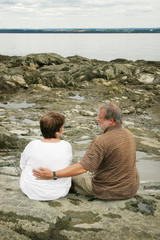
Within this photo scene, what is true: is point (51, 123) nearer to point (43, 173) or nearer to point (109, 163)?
point (43, 173)

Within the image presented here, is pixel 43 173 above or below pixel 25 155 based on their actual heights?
below

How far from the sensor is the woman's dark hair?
323cm

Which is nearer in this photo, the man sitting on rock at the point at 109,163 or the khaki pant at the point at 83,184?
the man sitting on rock at the point at 109,163

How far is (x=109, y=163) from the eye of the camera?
338 cm

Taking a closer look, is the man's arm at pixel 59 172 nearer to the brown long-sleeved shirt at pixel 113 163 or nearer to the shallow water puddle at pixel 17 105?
the brown long-sleeved shirt at pixel 113 163

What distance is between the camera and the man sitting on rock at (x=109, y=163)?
3.23 metres

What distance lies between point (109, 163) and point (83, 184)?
576 millimetres

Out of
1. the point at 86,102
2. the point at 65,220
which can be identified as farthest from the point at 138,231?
the point at 86,102

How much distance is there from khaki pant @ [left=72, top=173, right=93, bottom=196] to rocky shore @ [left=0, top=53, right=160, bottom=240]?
11 cm

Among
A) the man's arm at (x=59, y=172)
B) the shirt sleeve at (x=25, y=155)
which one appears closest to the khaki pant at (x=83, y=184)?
the man's arm at (x=59, y=172)

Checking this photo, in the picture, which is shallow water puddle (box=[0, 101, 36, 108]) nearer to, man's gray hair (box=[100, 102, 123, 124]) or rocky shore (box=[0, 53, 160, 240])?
rocky shore (box=[0, 53, 160, 240])

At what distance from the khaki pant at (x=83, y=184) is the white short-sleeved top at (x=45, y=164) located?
203 mm

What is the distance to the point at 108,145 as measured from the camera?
10.7ft

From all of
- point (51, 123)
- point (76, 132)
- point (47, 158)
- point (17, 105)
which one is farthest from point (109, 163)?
point (17, 105)
